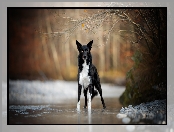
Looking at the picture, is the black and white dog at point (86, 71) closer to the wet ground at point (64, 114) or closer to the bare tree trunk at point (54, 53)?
the wet ground at point (64, 114)

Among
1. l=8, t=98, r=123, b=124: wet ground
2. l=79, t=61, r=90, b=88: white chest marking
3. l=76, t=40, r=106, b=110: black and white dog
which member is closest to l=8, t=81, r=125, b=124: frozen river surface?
l=8, t=98, r=123, b=124: wet ground

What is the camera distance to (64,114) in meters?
8.06

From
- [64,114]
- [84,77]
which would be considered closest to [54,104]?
[64,114]

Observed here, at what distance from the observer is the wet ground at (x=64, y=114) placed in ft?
25.0

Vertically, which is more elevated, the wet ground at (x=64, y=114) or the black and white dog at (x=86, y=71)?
the black and white dog at (x=86, y=71)

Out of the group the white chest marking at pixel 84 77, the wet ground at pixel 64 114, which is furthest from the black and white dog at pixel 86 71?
the wet ground at pixel 64 114

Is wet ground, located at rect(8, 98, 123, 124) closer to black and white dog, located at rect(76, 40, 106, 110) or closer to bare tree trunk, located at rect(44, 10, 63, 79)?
black and white dog, located at rect(76, 40, 106, 110)

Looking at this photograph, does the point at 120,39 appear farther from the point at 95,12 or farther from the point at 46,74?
the point at 46,74

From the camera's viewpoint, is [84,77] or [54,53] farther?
[54,53]

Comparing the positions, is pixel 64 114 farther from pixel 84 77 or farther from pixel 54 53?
pixel 54 53

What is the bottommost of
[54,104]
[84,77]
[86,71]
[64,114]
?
[64,114]

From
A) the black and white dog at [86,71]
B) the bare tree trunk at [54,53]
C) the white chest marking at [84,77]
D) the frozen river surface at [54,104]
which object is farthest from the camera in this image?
the bare tree trunk at [54,53]

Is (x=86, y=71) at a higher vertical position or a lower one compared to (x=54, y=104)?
higher

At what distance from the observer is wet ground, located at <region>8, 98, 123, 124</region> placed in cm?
763
